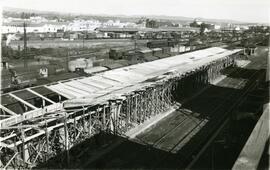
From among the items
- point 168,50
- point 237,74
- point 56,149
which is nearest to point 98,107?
point 56,149

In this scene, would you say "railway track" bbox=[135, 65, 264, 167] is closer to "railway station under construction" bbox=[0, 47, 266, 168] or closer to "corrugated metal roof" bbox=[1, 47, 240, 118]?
"railway station under construction" bbox=[0, 47, 266, 168]

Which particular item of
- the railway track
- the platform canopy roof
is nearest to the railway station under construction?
the platform canopy roof

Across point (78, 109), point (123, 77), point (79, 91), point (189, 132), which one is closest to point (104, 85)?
point (79, 91)

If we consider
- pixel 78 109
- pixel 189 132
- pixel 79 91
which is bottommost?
pixel 189 132

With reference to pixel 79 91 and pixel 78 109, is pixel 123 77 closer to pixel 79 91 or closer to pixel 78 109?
pixel 79 91

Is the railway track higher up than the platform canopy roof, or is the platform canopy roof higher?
the platform canopy roof

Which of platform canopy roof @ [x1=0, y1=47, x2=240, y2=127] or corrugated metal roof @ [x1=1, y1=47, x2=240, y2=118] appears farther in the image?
corrugated metal roof @ [x1=1, y1=47, x2=240, y2=118]

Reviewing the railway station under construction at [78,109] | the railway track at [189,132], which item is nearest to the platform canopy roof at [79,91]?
the railway station under construction at [78,109]

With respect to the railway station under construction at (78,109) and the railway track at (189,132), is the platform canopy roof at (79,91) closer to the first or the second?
the railway station under construction at (78,109)

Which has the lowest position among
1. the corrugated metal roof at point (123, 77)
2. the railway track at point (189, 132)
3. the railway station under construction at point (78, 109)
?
the railway track at point (189, 132)
